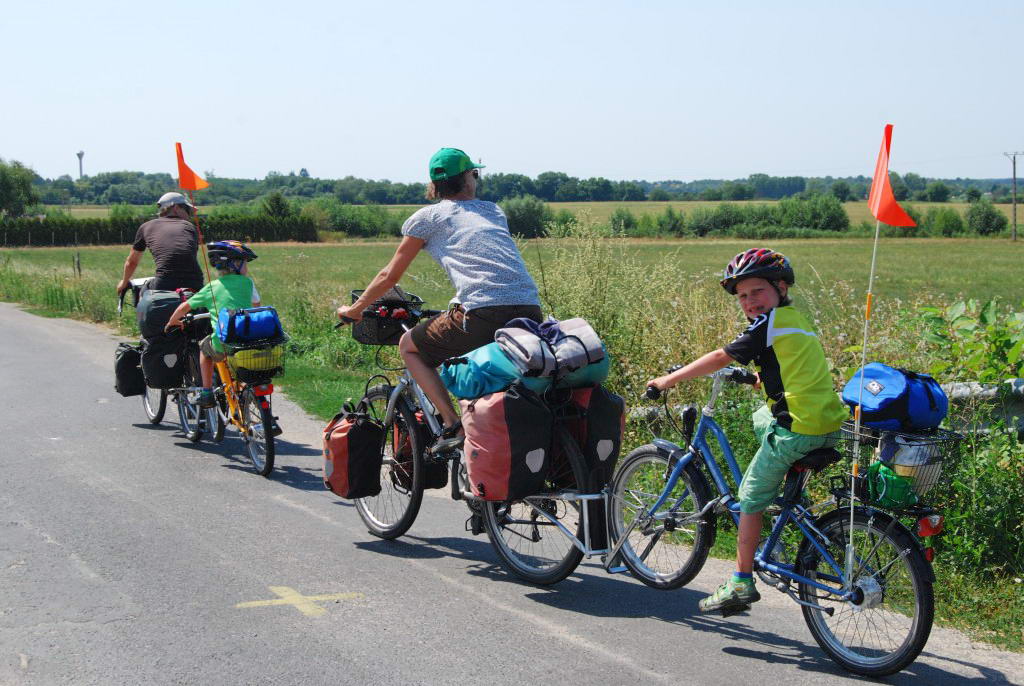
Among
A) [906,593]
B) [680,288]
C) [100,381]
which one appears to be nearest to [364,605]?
[906,593]

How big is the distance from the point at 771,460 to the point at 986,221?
305ft

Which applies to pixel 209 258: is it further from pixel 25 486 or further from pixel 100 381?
pixel 100 381

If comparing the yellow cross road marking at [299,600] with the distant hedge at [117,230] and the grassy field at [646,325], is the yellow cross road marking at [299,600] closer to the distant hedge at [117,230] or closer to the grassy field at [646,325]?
the grassy field at [646,325]

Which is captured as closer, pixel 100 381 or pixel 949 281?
pixel 100 381

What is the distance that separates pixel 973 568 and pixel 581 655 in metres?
2.37

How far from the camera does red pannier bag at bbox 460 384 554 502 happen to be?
4992 mm

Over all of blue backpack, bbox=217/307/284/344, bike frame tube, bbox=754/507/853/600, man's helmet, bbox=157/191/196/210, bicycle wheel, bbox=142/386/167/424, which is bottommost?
bicycle wheel, bbox=142/386/167/424

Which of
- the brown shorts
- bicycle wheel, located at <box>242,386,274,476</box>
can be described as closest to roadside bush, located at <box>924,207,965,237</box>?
bicycle wheel, located at <box>242,386,274,476</box>

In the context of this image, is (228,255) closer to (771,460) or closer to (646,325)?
(646,325)

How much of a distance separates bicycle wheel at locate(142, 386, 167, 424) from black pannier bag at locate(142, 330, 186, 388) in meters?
0.51

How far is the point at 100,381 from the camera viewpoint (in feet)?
40.5

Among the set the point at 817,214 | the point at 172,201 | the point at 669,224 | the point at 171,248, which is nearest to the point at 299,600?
the point at 171,248

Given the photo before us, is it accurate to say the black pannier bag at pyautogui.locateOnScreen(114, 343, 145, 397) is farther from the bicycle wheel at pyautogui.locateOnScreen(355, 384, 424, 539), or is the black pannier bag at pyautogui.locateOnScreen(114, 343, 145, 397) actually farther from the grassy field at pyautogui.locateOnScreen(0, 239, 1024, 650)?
the bicycle wheel at pyautogui.locateOnScreen(355, 384, 424, 539)

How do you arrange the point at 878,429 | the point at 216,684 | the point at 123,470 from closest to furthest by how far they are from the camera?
1. the point at 216,684
2. the point at 878,429
3. the point at 123,470
